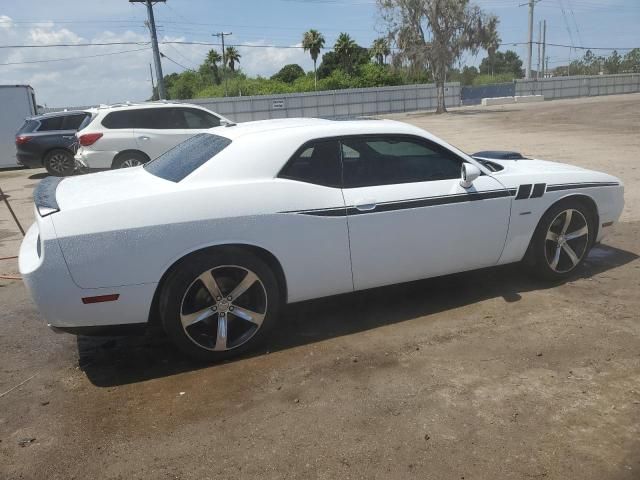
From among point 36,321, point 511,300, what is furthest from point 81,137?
point 511,300

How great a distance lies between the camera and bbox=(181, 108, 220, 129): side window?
38.1 ft

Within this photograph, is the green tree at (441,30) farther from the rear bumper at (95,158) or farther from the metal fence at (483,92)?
the rear bumper at (95,158)

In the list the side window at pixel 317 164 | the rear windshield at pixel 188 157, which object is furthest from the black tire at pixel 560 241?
the rear windshield at pixel 188 157

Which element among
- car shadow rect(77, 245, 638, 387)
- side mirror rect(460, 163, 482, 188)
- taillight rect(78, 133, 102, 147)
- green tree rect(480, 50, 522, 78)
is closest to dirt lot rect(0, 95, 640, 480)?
car shadow rect(77, 245, 638, 387)

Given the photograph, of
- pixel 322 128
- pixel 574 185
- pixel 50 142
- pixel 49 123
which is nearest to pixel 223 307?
pixel 322 128

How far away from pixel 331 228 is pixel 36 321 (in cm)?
270

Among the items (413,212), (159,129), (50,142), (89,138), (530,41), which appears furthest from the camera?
(530,41)

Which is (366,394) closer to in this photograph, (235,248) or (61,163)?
(235,248)

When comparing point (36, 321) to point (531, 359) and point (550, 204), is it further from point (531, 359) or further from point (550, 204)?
point (550, 204)

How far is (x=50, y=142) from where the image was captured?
1391cm

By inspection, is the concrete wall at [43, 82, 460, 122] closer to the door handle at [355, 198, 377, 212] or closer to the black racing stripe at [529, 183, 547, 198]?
the black racing stripe at [529, 183, 547, 198]

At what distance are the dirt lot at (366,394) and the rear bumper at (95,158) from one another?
6450mm

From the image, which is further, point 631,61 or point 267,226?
point 631,61

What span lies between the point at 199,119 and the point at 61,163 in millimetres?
4793
